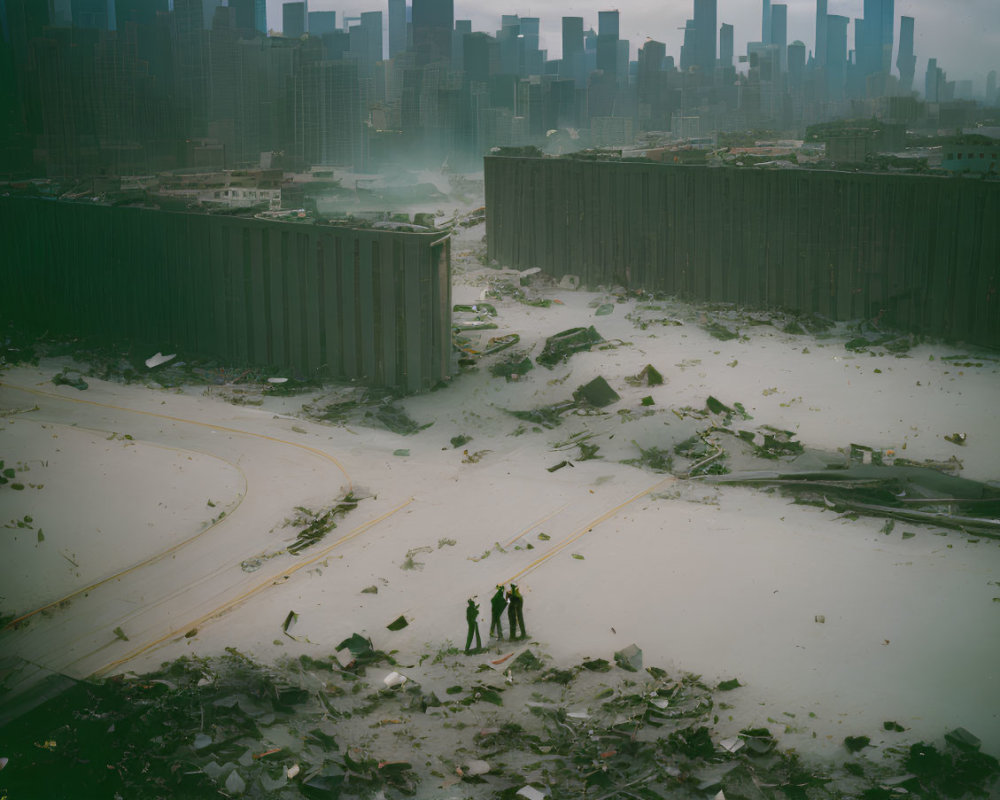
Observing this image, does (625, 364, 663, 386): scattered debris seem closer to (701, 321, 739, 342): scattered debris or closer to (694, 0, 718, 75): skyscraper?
(701, 321, 739, 342): scattered debris

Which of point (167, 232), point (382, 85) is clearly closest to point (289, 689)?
point (167, 232)

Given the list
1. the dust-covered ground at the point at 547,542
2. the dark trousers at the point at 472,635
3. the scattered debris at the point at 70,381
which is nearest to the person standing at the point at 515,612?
the dust-covered ground at the point at 547,542

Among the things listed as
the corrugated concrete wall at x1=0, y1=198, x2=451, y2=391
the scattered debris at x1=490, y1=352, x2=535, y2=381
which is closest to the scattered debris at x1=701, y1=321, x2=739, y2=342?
the scattered debris at x1=490, y1=352, x2=535, y2=381

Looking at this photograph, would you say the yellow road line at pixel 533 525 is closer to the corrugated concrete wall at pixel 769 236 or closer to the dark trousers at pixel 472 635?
the dark trousers at pixel 472 635

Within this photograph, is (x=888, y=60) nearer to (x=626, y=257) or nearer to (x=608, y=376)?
(x=626, y=257)

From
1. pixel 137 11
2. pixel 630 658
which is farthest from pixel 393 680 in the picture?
pixel 137 11
